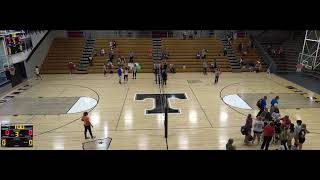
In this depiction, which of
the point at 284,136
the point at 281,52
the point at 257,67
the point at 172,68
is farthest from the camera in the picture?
the point at 281,52

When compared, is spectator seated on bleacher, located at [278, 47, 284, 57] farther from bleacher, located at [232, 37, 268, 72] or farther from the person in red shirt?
the person in red shirt

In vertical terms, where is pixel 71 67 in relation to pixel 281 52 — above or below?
below

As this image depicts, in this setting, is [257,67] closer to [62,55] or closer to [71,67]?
[71,67]

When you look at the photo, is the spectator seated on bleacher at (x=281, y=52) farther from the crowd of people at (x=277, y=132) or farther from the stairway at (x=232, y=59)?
the crowd of people at (x=277, y=132)

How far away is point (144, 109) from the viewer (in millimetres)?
14734

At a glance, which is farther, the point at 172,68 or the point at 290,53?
the point at 290,53

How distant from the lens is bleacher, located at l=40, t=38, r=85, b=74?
25.8m

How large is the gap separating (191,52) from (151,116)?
593 inches

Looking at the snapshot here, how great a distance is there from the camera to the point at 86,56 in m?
27.4

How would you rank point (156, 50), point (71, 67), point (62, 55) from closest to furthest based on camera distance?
point (71, 67) < point (62, 55) < point (156, 50)

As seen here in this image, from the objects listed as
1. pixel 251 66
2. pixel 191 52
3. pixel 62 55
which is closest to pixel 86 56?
pixel 62 55
